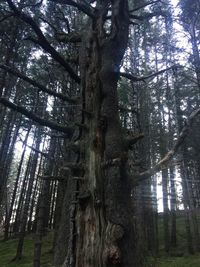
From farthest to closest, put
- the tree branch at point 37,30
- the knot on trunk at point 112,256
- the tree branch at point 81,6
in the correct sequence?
the tree branch at point 81,6 → the tree branch at point 37,30 → the knot on trunk at point 112,256

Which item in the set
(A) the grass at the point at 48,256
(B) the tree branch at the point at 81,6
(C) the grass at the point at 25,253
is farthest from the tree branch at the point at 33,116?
(C) the grass at the point at 25,253

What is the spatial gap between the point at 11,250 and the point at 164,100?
14.5 m

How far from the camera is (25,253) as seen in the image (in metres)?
18.9

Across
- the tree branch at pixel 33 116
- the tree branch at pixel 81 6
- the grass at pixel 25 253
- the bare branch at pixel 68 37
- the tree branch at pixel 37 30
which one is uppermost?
the bare branch at pixel 68 37

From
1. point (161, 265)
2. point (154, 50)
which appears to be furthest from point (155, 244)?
point (154, 50)

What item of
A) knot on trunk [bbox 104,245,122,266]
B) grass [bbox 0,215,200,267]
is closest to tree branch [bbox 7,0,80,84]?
knot on trunk [bbox 104,245,122,266]

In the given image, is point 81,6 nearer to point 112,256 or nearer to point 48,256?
point 112,256

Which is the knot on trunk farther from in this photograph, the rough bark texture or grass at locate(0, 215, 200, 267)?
grass at locate(0, 215, 200, 267)

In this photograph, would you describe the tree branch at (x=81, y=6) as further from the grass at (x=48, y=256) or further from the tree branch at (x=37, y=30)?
the grass at (x=48, y=256)

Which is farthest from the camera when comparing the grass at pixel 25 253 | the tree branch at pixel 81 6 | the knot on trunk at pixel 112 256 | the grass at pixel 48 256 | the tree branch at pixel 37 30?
the grass at pixel 25 253

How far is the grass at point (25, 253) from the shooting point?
15.9 meters

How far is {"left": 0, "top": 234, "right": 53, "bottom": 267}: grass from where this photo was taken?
15863mm

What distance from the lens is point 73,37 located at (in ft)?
15.4

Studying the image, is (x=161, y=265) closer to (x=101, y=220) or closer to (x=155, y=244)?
(x=155, y=244)
